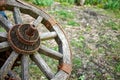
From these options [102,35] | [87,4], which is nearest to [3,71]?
[102,35]

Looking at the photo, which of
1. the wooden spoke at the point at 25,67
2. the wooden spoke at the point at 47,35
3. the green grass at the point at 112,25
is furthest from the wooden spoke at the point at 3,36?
the green grass at the point at 112,25

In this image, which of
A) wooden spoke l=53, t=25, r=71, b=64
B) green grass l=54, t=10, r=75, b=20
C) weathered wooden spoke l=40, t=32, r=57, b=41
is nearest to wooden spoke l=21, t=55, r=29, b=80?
weathered wooden spoke l=40, t=32, r=57, b=41

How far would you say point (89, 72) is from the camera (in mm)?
5379

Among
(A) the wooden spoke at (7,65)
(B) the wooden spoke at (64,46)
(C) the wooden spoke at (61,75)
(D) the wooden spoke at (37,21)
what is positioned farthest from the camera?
(D) the wooden spoke at (37,21)

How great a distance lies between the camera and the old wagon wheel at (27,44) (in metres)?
3.37

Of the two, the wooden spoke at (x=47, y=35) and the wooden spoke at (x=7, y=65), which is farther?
the wooden spoke at (x=47, y=35)

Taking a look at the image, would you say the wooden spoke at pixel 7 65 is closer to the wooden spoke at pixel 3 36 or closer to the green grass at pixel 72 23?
the wooden spoke at pixel 3 36

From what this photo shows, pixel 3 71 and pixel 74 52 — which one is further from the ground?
pixel 3 71

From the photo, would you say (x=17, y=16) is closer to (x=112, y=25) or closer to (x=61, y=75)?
(x=61, y=75)

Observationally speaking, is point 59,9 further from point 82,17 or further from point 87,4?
point 87,4

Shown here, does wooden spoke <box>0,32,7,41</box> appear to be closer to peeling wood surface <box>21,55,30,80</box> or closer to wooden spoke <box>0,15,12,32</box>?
wooden spoke <box>0,15,12,32</box>

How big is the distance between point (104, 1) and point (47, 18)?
5513 mm

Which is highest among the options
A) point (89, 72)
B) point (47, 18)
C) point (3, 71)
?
point (47, 18)

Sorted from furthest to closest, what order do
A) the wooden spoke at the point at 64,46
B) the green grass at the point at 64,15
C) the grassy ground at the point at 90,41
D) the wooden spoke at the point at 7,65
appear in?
the green grass at the point at 64,15 < the grassy ground at the point at 90,41 < the wooden spoke at the point at 64,46 < the wooden spoke at the point at 7,65
